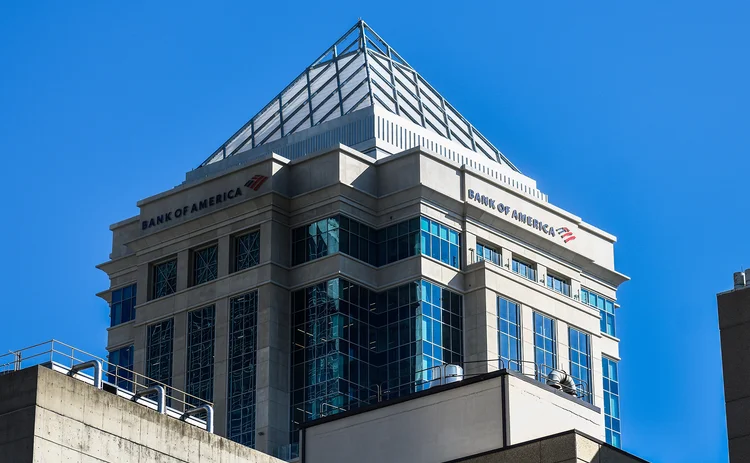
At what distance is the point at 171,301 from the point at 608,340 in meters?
34.9

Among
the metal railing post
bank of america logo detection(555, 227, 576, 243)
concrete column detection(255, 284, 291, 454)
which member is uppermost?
bank of america logo detection(555, 227, 576, 243)

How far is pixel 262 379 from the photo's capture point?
159375 millimetres

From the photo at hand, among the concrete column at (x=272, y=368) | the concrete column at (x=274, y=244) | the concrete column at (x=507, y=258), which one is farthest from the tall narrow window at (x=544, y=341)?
the concrete column at (x=274, y=244)

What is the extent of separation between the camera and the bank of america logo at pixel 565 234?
570ft

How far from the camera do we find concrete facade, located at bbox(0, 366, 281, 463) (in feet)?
220

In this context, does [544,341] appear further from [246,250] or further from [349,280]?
[246,250]

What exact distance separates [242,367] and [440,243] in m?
17.1

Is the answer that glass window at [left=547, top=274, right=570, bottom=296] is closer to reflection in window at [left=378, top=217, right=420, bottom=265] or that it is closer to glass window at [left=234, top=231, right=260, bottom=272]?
reflection in window at [left=378, top=217, right=420, bottom=265]

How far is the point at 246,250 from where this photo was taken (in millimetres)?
165625

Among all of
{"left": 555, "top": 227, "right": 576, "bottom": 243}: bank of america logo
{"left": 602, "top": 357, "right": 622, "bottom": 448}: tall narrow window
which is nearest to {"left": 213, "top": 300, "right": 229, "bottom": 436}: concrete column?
{"left": 555, "top": 227, "right": 576, "bottom": 243}: bank of america logo

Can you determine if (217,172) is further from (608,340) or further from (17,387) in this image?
(17,387)

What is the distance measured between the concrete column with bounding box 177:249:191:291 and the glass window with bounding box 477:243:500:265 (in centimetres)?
2164

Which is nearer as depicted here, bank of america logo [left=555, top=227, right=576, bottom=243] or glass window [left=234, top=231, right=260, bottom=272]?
glass window [left=234, top=231, right=260, bottom=272]

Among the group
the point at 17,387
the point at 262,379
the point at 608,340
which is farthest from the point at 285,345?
the point at 17,387
